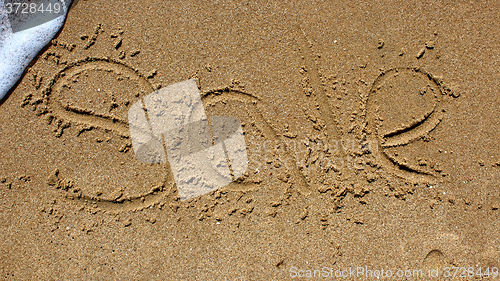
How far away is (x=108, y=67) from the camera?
5.51 feet

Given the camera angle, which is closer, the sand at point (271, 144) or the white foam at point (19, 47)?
the sand at point (271, 144)

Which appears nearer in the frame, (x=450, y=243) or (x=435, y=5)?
(x=450, y=243)

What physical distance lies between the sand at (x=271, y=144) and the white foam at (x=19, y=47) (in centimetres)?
7

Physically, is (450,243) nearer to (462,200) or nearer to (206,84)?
(462,200)

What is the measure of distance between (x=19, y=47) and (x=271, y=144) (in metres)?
1.83

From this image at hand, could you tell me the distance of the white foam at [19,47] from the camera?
169 cm

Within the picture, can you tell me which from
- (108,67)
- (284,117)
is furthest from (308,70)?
(108,67)

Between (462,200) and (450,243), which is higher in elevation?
(462,200)

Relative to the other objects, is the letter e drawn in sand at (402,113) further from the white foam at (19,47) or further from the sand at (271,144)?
the white foam at (19,47)

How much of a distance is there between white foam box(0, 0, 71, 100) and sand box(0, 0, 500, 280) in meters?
0.07

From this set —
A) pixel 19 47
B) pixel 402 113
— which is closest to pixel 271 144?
pixel 402 113

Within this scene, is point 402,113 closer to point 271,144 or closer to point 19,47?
point 271,144

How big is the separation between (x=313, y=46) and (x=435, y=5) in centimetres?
86

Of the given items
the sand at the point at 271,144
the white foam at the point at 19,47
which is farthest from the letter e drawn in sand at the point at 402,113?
the white foam at the point at 19,47
